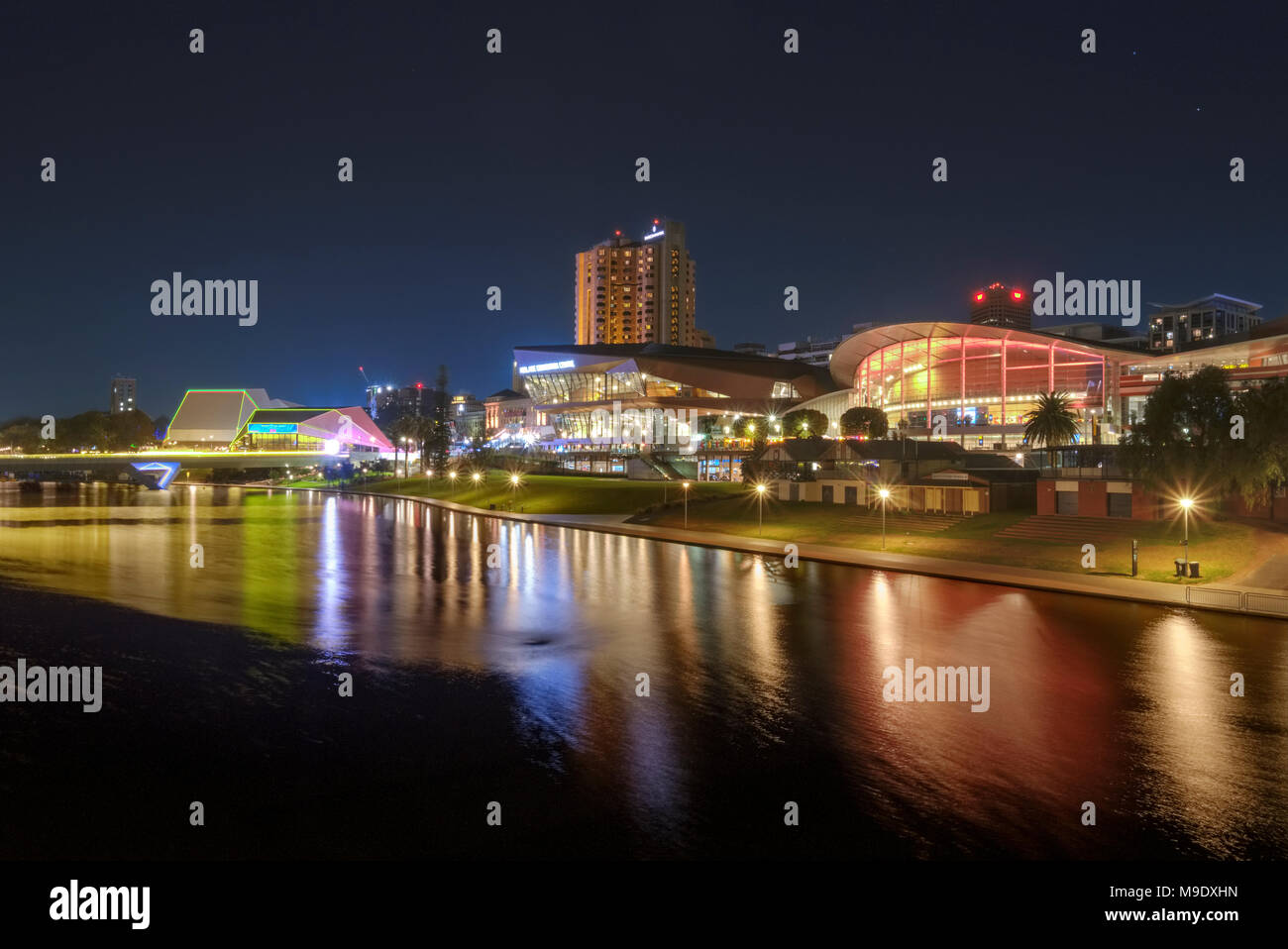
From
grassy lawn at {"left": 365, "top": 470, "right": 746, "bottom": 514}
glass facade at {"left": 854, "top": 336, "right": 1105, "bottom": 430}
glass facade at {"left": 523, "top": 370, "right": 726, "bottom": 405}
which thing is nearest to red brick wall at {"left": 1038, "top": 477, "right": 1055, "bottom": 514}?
grassy lawn at {"left": 365, "top": 470, "right": 746, "bottom": 514}

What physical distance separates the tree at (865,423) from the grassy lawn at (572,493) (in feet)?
73.1

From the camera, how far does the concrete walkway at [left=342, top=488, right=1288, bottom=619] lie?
23828 millimetres

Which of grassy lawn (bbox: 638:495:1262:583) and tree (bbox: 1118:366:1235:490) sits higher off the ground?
tree (bbox: 1118:366:1235:490)

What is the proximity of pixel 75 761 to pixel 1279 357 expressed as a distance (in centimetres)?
9540

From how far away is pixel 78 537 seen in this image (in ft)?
138

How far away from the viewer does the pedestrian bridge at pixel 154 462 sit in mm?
82256

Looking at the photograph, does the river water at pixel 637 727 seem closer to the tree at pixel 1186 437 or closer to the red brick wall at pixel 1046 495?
the tree at pixel 1186 437

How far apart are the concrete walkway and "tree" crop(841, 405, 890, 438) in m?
38.7

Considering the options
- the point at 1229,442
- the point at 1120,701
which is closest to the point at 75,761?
the point at 1120,701

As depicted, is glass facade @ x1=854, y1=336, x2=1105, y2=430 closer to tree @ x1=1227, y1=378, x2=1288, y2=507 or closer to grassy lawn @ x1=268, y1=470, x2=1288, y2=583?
grassy lawn @ x1=268, y1=470, x2=1288, y2=583

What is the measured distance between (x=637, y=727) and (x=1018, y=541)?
87.3 ft

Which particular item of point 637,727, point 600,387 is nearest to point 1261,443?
point 637,727
